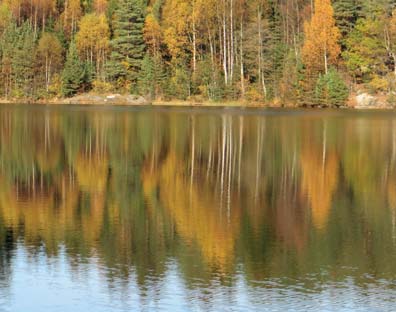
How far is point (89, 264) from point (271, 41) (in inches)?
3318

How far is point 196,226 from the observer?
20953 mm

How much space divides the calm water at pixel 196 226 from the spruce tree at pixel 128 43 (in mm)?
63858

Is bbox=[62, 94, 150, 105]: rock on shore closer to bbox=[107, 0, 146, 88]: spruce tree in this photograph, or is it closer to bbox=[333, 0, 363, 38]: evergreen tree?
bbox=[107, 0, 146, 88]: spruce tree

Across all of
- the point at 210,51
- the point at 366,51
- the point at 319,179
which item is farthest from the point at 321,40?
the point at 319,179

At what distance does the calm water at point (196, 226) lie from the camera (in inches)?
588

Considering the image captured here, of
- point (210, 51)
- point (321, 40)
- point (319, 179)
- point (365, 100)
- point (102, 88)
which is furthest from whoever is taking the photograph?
point (102, 88)

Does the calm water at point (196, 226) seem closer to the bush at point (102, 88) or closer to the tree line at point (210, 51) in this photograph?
the tree line at point (210, 51)

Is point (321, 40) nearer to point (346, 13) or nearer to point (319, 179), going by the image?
point (346, 13)

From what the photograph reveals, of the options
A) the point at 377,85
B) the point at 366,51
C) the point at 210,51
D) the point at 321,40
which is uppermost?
the point at 321,40

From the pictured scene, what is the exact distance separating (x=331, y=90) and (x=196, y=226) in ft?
219

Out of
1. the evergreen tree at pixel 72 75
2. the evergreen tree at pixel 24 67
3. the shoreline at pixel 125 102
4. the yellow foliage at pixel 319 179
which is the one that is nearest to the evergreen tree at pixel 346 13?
the shoreline at pixel 125 102

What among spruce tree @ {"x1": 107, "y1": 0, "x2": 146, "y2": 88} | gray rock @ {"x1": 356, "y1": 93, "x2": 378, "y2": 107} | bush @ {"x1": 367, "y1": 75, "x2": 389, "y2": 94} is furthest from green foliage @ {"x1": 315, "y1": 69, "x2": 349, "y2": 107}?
spruce tree @ {"x1": 107, "y1": 0, "x2": 146, "y2": 88}

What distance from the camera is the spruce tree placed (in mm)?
106000

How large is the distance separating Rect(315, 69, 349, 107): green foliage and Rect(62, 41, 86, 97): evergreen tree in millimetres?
31471
